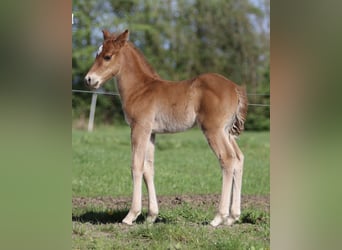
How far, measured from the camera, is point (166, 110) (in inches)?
142

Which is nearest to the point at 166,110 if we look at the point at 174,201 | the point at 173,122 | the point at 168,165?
the point at 173,122

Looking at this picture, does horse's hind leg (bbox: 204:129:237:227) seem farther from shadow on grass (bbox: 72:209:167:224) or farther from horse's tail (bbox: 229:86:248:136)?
shadow on grass (bbox: 72:209:167:224)

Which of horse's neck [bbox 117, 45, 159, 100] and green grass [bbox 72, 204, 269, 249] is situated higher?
horse's neck [bbox 117, 45, 159, 100]

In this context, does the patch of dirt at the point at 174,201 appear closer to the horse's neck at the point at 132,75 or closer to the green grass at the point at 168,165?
the green grass at the point at 168,165

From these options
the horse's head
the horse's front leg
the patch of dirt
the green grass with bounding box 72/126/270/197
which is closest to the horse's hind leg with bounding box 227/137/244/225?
the patch of dirt

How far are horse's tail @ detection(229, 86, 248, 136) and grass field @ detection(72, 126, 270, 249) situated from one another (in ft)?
1.08

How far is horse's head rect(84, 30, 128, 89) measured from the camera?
3504mm

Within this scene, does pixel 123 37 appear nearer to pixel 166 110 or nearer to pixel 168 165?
pixel 166 110

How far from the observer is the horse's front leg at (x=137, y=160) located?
359 cm

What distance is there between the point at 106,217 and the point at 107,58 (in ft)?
3.99
